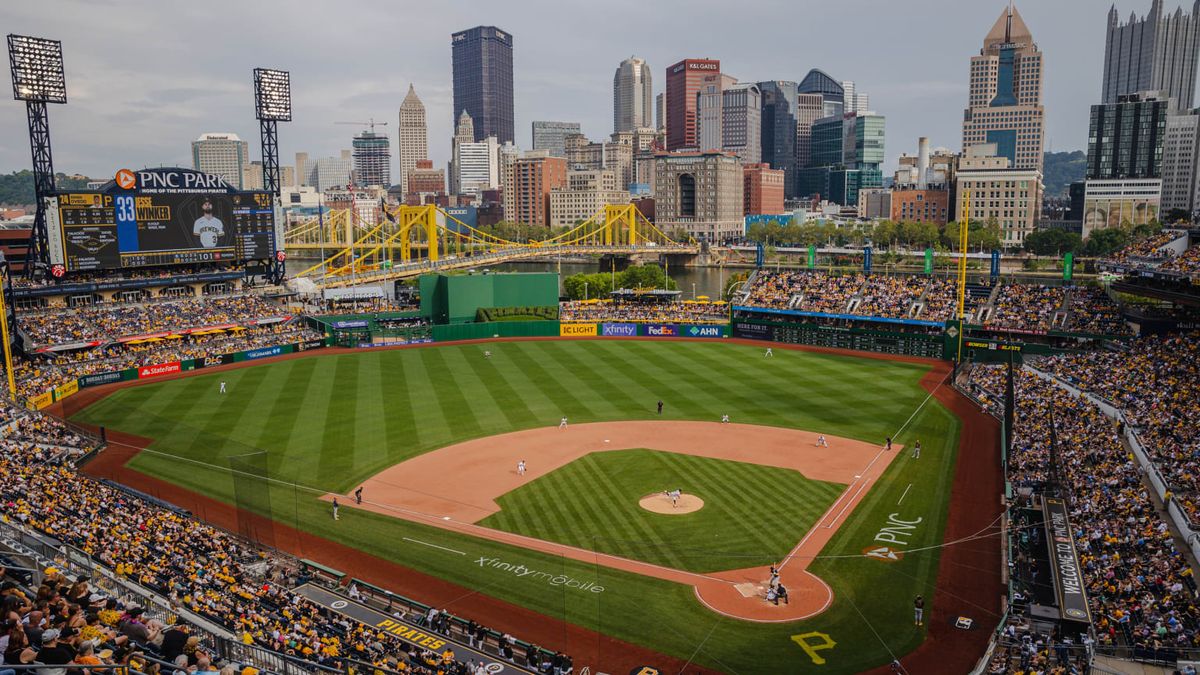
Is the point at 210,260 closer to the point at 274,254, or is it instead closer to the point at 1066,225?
A: the point at 274,254

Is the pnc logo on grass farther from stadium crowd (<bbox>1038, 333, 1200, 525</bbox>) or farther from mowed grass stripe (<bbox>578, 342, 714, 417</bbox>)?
mowed grass stripe (<bbox>578, 342, 714, 417</bbox>)

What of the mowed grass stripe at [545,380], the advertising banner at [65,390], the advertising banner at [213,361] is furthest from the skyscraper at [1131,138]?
the advertising banner at [65,390]

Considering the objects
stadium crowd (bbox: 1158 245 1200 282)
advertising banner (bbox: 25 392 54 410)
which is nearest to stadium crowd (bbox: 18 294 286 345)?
advertising banner (bbox: 25 392 54 410)

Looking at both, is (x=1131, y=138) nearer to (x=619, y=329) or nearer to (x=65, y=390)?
(x=619, y=329)

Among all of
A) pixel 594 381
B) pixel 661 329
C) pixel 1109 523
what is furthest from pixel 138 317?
pixel 1109 523

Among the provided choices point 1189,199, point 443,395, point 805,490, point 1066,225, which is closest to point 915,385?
point 805,490

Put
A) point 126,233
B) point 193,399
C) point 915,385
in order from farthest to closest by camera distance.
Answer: point 126,233
point 915,385
point 193,399
